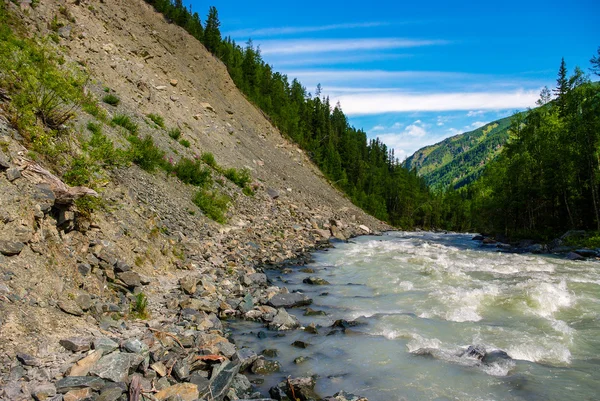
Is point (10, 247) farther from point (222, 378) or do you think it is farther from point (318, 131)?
point (318, 131)

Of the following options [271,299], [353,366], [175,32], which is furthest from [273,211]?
[175,32]

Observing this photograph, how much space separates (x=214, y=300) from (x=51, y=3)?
28369 millimetres

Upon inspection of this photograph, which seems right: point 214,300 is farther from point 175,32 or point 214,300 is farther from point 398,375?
point 175,32

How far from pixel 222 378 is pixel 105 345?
7.13ft

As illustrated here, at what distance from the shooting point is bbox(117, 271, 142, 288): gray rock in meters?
9.67

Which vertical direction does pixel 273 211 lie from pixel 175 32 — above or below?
Result: below

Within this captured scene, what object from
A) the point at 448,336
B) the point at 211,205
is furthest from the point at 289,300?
the point at 211,205

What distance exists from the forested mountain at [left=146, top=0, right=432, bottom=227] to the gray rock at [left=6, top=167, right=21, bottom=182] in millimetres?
51295

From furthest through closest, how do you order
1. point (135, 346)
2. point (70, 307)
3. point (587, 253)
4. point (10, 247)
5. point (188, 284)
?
1. point (587, 253)
2. point (188, 284)
3. point (70, 307)
4. point (10, 247)
5. point (135, 346)

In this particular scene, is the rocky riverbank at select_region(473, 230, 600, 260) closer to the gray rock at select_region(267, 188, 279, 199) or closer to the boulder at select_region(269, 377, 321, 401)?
the gray rock at select_region(267, 188, 279, 199)

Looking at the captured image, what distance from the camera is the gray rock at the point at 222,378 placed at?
6.53 m

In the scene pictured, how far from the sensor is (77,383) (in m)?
5.50

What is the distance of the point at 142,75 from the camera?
32.4 meters

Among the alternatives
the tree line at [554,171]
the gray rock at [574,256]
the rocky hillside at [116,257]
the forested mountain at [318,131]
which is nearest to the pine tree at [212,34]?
the forested mountain at [318,131]
